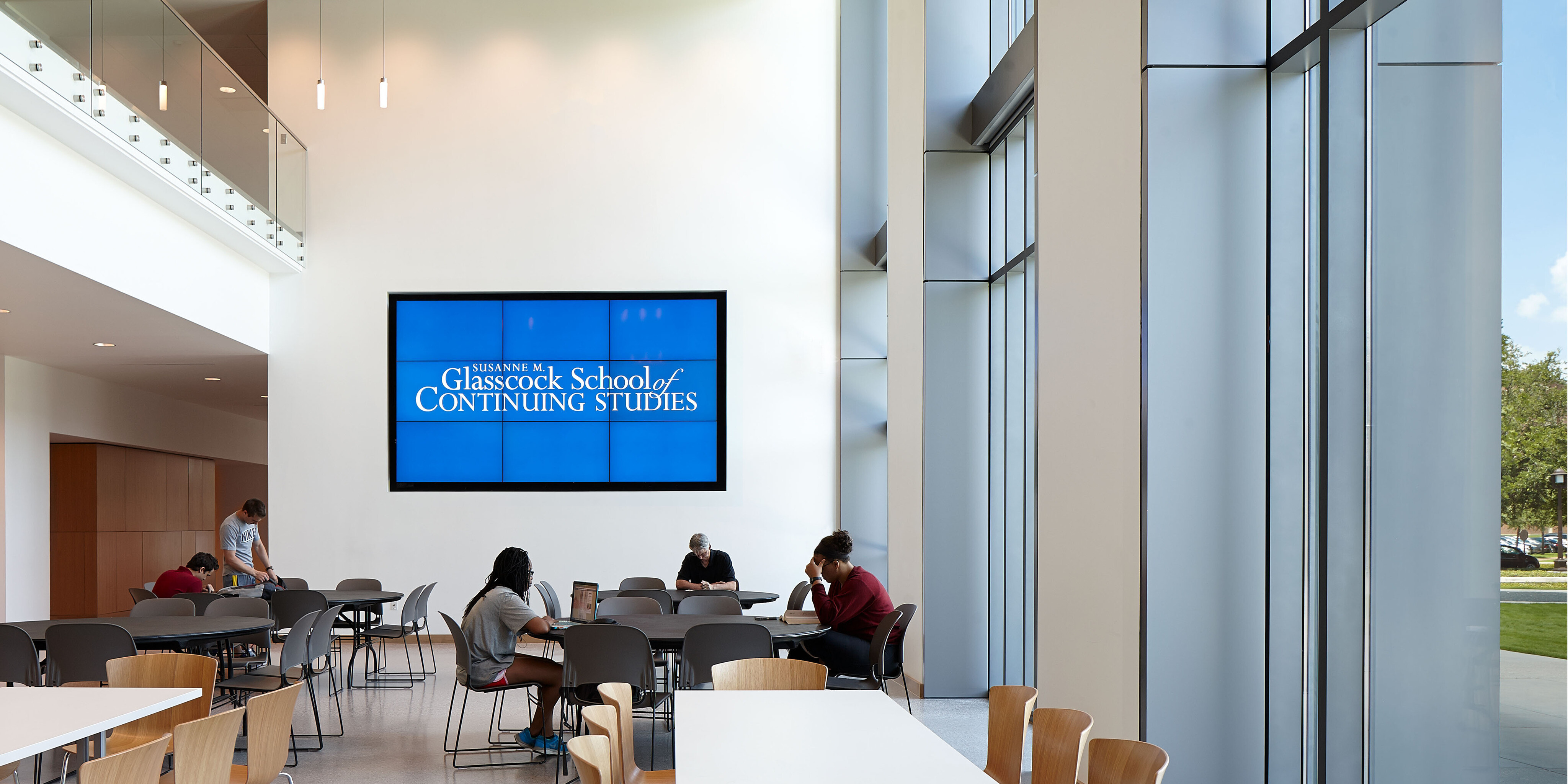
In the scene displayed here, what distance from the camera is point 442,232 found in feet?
33.2

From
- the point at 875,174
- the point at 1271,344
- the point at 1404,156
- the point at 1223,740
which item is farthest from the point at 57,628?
the point at 875,174

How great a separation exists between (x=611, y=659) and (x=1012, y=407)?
312cm

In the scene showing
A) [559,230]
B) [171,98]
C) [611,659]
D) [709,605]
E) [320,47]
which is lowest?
[709,605]

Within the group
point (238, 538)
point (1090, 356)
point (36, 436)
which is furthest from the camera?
point (36, 436)

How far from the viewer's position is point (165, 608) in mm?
6375

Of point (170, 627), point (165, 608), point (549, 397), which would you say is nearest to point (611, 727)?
point (170, 627)

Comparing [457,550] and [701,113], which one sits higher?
[701,113]

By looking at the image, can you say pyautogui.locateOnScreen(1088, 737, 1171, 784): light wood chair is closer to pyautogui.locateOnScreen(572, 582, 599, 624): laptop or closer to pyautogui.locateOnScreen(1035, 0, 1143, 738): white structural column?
pyautogui.locateOnScreen(1035, 0, 1143, 738): white structural column

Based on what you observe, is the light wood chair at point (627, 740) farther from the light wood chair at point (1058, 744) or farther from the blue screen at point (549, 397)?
the blue screen at point (549, 397)

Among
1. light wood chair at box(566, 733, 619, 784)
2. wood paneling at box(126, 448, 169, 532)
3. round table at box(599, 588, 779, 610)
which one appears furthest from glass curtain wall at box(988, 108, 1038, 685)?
wood paneling at box(126, 448, 169, 532)

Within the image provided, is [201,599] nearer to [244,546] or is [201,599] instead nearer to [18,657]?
[244,546]

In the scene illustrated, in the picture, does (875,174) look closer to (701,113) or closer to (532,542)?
(701,113)

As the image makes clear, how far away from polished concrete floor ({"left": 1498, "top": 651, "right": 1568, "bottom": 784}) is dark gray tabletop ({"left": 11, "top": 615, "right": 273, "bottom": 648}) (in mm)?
5464

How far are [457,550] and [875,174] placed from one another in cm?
545
